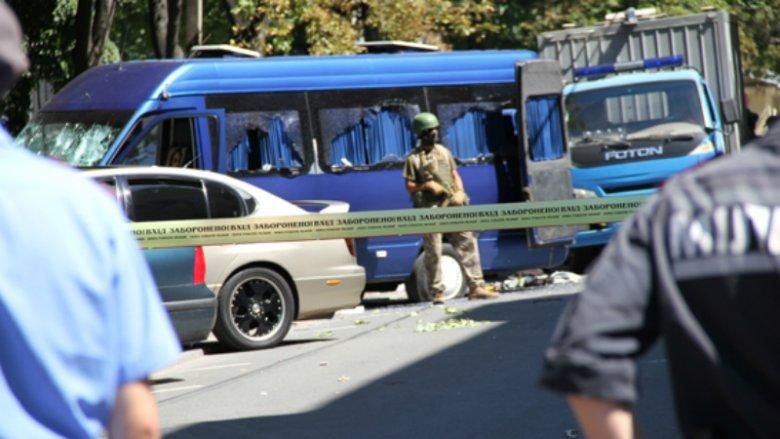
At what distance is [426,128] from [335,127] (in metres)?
1.40

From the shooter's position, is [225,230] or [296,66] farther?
[296,66]

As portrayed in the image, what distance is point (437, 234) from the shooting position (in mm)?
15992

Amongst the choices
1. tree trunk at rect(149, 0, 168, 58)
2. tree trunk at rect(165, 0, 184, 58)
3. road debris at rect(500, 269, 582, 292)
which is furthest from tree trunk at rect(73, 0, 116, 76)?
road debris at rect(500, 269, 582, 292)

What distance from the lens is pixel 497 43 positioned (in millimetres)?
33594

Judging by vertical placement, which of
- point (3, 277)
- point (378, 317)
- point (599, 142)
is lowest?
point (378, 317)

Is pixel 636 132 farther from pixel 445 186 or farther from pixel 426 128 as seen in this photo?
pixel 426 128

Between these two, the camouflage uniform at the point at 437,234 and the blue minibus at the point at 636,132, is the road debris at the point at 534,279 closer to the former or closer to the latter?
the blue minibus at the point at 636,132

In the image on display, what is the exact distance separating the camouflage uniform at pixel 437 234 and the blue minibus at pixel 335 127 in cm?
60

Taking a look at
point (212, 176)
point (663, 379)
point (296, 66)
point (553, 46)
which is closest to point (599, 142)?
point (553, 46)

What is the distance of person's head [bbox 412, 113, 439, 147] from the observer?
1586cm

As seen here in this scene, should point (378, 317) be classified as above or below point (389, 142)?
below

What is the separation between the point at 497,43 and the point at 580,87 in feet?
47.0

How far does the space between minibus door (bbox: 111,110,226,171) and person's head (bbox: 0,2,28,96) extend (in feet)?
42.7

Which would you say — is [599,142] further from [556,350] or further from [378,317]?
[556,350]
